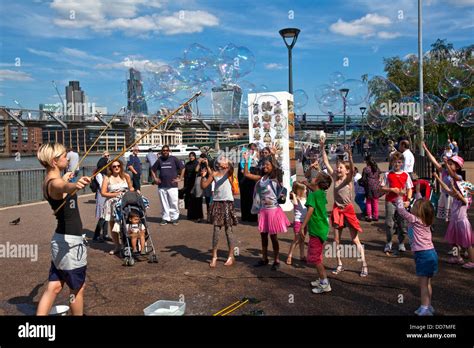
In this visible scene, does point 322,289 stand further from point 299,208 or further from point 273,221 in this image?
point 299,208

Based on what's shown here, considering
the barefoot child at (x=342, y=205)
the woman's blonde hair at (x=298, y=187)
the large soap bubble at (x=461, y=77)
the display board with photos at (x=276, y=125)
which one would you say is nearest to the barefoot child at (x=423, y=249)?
the barefoot child at (x=342, y=205)

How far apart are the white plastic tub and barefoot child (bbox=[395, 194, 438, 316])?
2.44 m

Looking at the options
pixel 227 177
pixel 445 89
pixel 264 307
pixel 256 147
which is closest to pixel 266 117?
pixel 256 147

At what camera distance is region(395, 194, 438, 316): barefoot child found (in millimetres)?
4426

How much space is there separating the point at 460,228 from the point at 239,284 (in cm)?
323

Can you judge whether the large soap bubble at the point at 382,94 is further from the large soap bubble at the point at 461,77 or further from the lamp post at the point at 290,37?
the lamp post at the point at 290,37

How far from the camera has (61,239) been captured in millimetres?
3840

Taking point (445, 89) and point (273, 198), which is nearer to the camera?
point (273, 198)

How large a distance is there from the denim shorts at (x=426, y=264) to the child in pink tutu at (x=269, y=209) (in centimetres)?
208

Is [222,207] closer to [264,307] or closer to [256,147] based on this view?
[264,307]

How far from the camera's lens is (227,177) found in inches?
262

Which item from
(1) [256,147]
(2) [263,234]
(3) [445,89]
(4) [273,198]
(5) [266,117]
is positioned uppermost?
(3) [445,89]
